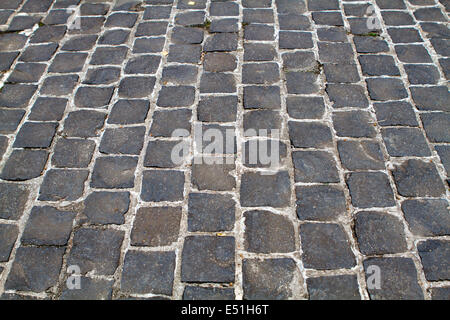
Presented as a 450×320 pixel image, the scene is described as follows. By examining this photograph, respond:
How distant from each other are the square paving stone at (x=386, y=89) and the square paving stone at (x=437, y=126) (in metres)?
0.31

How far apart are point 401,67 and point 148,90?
2.52 meters

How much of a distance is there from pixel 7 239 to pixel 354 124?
2.89 meters

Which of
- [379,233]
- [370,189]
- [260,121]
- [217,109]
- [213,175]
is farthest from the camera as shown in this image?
[217,109]

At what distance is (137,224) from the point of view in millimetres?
2871

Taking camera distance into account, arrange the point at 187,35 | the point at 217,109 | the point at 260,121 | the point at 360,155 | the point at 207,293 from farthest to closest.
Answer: the point at 187,35, the point at 217,109, the point at 260,121, the point at 360,155, the point at 207,293

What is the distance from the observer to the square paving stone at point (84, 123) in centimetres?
347

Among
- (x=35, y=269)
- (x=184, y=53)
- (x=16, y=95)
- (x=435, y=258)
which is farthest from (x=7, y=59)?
(x=435, y=258)

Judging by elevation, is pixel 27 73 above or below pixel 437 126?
above

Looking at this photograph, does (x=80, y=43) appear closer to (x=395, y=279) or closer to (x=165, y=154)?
(x=165, y=154)

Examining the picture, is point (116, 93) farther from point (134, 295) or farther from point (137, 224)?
point (134, 295)

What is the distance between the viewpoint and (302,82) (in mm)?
3846

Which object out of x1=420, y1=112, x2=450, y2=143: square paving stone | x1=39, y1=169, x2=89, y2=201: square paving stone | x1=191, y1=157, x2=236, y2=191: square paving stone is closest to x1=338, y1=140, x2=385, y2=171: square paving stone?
x1=420, y1=112, x2=450, y2=143: square paving stone

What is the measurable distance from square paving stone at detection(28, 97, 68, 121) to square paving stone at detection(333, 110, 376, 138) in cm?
250

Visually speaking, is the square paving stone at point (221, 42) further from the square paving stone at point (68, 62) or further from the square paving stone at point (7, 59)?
the square paving stone at point (7, 59)
